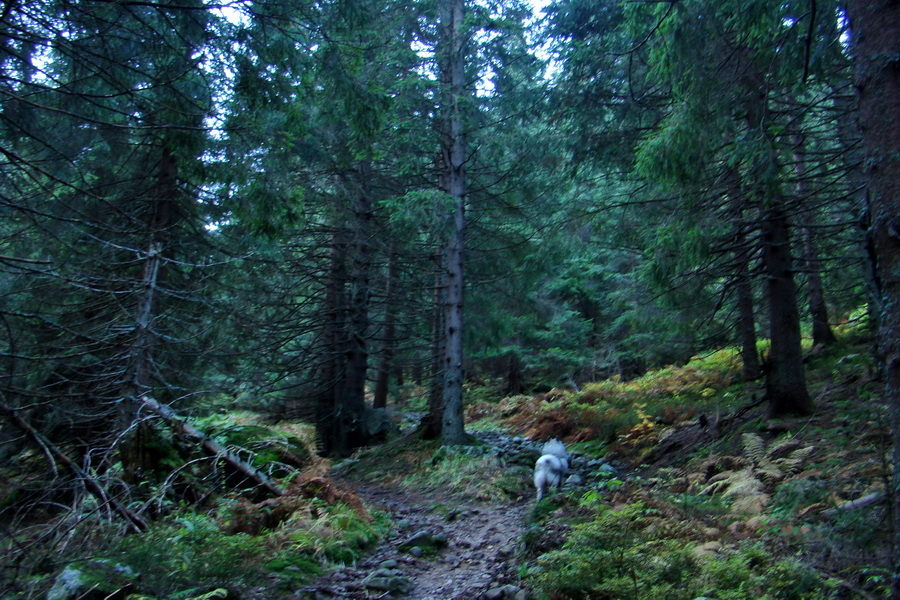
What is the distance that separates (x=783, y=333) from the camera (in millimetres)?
8648

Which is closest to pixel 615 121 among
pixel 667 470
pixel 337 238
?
pixel 667 470

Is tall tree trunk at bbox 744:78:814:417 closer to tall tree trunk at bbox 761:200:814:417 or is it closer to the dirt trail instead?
tall tree trunk at bbox 761:200:814:417

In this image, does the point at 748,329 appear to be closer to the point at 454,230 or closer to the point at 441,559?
the point at 454,230

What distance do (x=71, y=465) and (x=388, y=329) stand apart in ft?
44.7

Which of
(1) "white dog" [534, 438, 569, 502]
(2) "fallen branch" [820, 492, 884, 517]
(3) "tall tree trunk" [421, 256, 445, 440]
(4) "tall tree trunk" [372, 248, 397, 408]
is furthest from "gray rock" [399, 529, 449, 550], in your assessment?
(3) "tall tree trunk" [421, 256, 445, 440]

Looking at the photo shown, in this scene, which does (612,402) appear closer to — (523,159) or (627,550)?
(523,159)

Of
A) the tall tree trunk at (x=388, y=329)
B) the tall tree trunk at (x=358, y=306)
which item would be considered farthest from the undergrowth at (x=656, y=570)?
the tall tree trunk at (x=358, y=306)

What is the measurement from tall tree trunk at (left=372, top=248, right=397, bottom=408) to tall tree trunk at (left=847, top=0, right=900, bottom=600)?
9.83m

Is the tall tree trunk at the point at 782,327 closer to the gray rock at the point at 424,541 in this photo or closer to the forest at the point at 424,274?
the forest at the point at 424,274

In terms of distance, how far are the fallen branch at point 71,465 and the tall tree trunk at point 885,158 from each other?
16.8 feet

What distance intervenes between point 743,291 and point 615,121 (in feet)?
15.1

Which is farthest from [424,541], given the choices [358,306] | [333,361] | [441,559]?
[333,361]

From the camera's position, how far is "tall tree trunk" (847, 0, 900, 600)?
3.34 meters

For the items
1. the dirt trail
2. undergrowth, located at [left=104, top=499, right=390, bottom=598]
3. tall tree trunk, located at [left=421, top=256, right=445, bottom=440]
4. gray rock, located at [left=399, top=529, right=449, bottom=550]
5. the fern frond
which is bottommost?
the dirt trail
